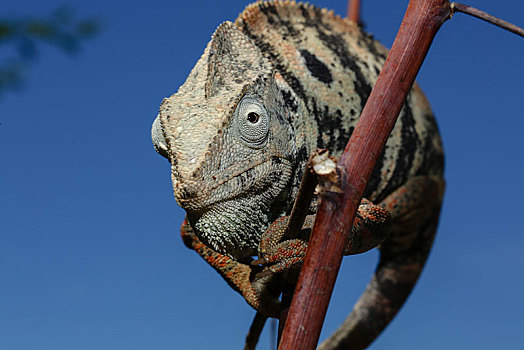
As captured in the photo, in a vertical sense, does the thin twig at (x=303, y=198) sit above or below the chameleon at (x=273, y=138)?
below

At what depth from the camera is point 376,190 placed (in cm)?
237

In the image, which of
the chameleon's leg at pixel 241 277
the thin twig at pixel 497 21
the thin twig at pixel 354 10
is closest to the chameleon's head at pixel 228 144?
the chameleon's leg at pixel 241 277

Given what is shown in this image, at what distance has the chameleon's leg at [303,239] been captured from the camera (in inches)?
67.4

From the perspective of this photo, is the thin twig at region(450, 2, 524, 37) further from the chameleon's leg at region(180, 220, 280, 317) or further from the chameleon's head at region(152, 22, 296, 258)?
the chameleon's leg at region(180, 220, 280, 317)

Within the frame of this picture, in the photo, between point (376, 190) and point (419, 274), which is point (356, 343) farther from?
point (376, 190)

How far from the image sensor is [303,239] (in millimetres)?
1747

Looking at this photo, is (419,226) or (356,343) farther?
(356,343)

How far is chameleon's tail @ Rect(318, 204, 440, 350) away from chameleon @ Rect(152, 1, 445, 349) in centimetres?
30

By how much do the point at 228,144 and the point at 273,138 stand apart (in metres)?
0.17

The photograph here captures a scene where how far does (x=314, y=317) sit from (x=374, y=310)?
1.88 m

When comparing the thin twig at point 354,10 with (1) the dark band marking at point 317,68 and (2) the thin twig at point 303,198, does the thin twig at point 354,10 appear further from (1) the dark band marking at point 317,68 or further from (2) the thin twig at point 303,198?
(2) the thin twig at point 303,198

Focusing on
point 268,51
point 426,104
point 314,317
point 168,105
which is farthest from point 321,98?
point 314,317

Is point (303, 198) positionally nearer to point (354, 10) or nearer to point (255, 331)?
point (255, 331)

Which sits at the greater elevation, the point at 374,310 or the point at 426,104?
the point at 426,104
